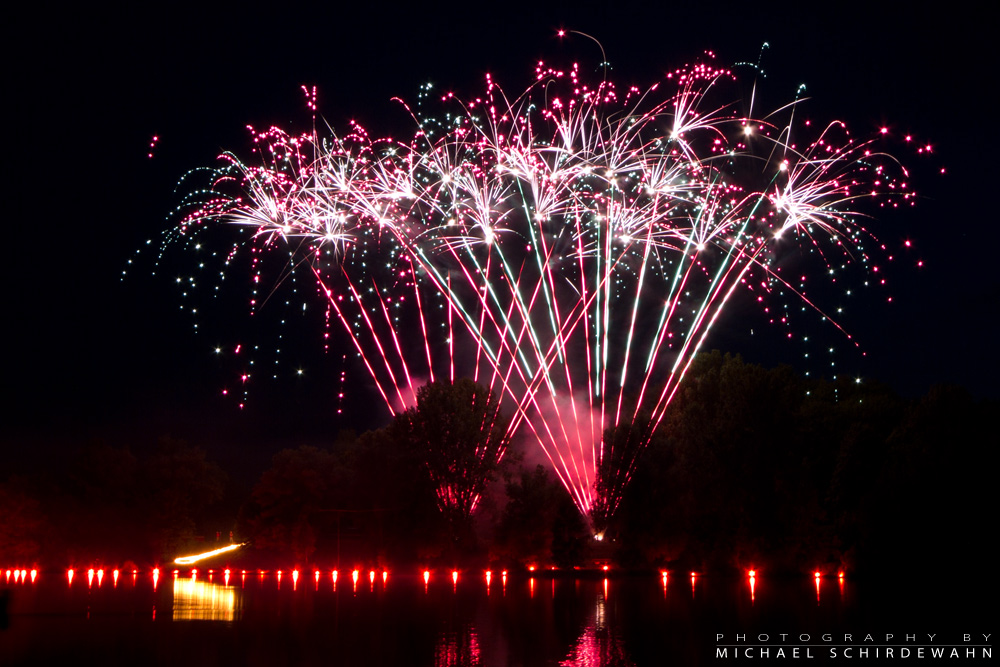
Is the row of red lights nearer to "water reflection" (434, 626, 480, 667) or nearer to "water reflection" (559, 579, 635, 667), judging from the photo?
"water reflection" (559, 579, 635, 667)

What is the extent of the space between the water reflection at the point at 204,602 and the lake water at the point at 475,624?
56 millimetres

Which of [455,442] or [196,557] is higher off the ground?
[455,442]

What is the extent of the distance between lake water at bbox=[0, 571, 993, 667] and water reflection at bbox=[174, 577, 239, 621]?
0.18ft

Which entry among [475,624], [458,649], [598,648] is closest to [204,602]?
[475,624]

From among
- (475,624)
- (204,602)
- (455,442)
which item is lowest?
(204,602)

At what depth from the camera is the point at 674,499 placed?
42.3m

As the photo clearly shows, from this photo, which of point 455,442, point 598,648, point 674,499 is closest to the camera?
point 598,648

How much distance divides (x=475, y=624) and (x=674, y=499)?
2511 cm

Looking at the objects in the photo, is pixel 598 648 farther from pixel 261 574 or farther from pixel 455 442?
pixel 455 442

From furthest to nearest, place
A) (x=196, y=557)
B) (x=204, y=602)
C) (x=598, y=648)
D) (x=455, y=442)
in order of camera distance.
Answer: (x=196, y=557) < (x=455, y=442) < (x=204, y=602) < (x=598, y=648)

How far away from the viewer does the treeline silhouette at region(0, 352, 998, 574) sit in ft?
109

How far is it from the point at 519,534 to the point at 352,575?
820cm

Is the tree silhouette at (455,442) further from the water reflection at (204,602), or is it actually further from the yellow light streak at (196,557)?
the water reflection at (204,602)

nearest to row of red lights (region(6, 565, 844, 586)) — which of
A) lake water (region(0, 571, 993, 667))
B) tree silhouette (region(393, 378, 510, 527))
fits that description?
tree silhouette (region(393, 378, 510, 527))
